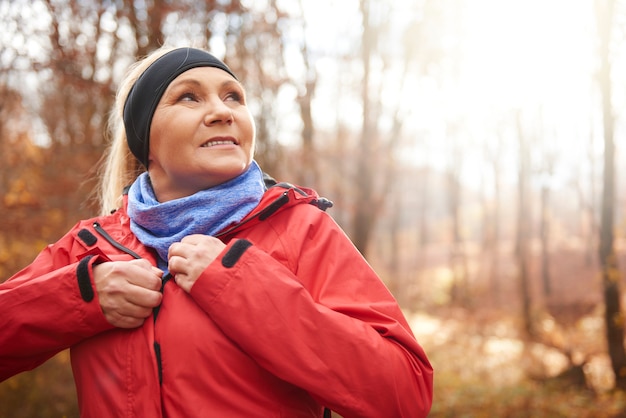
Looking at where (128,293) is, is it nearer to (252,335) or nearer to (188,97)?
(252,335)

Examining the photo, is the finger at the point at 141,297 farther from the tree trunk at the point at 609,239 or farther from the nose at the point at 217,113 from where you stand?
the tree trunk at the point at 609,239

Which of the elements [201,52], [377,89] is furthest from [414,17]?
Result: [201,52]

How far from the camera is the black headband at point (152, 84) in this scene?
A: 1950mm

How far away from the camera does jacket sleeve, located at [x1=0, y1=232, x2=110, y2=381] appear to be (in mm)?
1688

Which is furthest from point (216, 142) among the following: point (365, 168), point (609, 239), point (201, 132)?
point (365, 168)

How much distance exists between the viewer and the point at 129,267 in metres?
1.69

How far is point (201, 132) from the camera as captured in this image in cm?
185

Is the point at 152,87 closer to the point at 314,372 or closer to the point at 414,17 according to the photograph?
the point at 314,372

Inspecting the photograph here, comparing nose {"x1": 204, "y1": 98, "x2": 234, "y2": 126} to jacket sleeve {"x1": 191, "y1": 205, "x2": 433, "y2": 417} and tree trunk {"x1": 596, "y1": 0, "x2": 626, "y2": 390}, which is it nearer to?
jacket sleeve {"x1": 191, "y1": 205, "x2": 433, "y2": 417}

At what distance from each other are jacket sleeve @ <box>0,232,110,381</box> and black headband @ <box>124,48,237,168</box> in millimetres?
577

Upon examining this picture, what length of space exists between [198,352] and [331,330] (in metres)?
0.44

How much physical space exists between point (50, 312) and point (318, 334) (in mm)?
934

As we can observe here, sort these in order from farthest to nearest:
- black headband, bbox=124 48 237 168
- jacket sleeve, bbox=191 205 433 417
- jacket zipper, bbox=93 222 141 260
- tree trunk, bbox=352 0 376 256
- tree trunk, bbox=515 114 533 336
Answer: tree trunk, bbox=515 114 533 336 < tree trunk, bbox=352 0 376 256 < black headband, bbox=124 48 237 168 < jacket zipper, bbox=93 222 141 260 < jacket sleeve, bbox=191 205 433 417

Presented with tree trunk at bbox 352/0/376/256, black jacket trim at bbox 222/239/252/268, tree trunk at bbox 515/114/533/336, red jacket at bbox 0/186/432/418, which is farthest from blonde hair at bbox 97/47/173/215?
tree trunk at bbox 515/114/533/336
